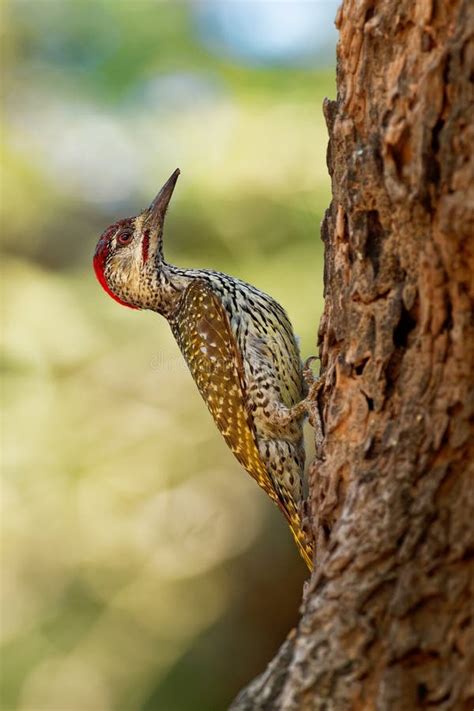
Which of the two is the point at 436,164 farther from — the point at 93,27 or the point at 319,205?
the point at 93,27

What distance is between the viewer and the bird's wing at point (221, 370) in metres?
4.59

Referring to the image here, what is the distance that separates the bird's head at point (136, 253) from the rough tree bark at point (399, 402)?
2378 millimetres

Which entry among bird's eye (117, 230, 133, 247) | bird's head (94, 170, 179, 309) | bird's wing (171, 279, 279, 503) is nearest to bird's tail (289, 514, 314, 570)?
bird's wing (171, 279, 279, 503)

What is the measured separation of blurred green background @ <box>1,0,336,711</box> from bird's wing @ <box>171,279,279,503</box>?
2.03 meters

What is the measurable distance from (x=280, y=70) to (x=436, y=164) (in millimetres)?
5384

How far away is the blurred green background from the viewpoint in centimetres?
703

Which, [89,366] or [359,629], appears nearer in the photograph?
[359,629]

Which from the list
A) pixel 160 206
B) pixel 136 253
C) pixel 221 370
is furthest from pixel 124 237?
pixel 221 370

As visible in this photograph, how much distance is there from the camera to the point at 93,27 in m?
7.72

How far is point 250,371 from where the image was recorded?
451 cm

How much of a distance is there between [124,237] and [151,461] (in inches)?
87.8

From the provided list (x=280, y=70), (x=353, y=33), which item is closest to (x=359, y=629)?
(x=353, y=33)

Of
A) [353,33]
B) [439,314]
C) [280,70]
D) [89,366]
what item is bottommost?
[439,314]

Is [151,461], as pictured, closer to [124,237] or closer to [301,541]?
[124,237]
